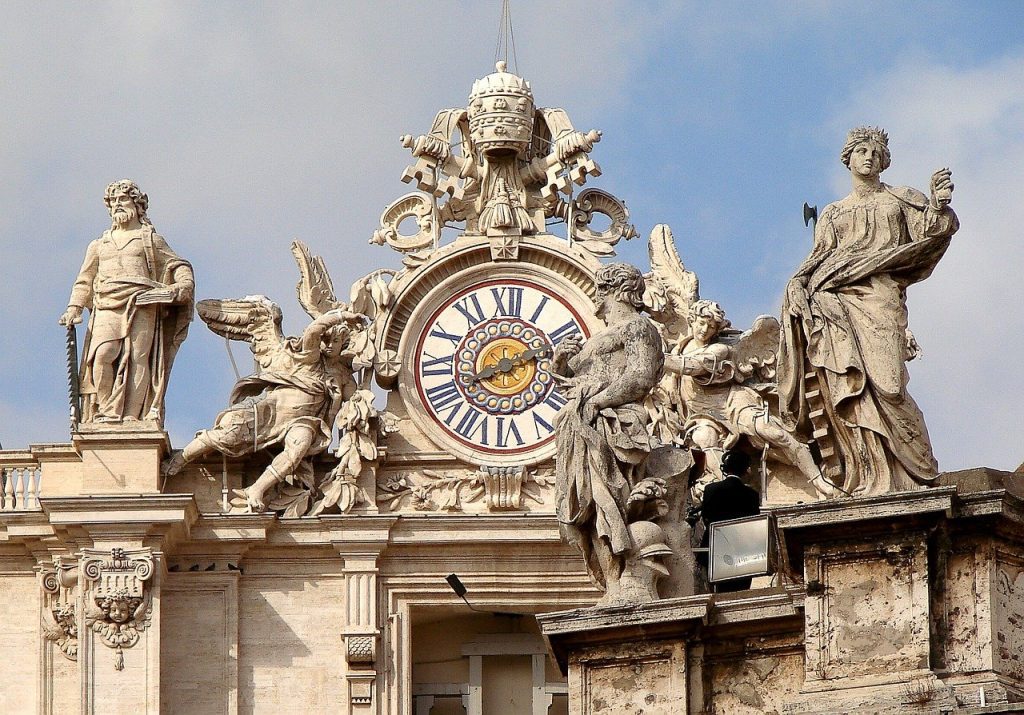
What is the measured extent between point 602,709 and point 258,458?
1491cm

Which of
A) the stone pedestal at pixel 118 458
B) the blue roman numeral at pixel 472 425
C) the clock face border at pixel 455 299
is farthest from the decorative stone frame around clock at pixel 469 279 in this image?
the stone pedestal at pixel 118 458

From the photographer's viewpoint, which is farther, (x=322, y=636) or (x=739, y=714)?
(x=322, y=636)

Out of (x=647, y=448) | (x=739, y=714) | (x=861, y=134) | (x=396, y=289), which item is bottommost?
(x=739, y=714)

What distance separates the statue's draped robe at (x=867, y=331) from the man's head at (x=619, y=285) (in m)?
1.40

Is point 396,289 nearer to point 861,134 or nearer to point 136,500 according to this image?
point 136,500

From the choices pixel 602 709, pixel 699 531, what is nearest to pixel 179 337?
pixel 699 531

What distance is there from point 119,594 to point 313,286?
3.44 metres

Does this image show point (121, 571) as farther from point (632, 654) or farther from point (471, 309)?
point (632, 654)

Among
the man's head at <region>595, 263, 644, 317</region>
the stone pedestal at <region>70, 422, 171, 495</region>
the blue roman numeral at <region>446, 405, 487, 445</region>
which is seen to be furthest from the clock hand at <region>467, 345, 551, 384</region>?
the man's head at <region>595, 263, 644, 317</region>

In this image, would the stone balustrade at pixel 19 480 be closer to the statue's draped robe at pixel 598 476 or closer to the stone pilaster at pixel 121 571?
the stone pilaster at pixel 121 571

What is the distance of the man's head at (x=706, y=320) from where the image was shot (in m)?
38.6

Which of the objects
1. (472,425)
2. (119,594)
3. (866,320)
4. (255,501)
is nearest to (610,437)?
(866,320)

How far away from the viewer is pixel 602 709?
24266 mm

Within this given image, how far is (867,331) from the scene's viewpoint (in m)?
23.9
